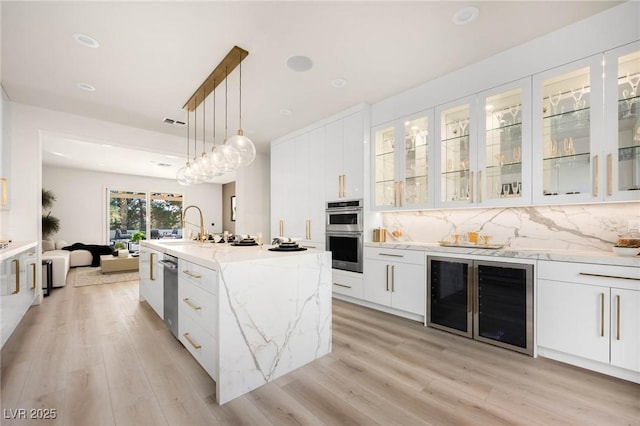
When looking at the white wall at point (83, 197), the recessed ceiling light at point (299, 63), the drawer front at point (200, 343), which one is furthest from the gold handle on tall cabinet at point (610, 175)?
the white wall at point (83, 197)

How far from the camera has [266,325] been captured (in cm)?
188

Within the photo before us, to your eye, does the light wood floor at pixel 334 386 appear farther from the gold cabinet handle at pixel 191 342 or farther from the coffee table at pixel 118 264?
the coffee table at pixel 118 264

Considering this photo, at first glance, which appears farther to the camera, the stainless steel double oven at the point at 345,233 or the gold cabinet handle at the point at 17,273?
the stainless steel double oven at the point at 345,233

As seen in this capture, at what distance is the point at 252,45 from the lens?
2.45 meters

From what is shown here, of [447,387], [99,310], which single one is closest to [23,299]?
[99,310]

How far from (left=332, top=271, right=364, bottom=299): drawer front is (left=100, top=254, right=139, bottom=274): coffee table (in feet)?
15.7

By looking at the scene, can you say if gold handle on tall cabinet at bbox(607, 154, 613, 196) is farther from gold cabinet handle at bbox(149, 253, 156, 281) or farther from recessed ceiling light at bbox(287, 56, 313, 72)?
gold cabinet handle at bbox(149, 253, 156, 281)

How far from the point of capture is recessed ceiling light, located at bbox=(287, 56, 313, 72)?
105 inches

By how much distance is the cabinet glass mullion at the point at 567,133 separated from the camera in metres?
2.22

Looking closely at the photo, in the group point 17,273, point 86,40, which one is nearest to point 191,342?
point 17,273

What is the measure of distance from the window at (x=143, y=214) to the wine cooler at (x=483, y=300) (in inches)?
368

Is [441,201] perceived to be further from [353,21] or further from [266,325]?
[266,325]

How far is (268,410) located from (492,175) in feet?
9.03

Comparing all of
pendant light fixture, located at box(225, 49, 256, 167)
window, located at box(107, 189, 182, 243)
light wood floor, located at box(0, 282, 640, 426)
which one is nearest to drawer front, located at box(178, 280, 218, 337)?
light wood floor, located at box(0, 282, 640, 426)
